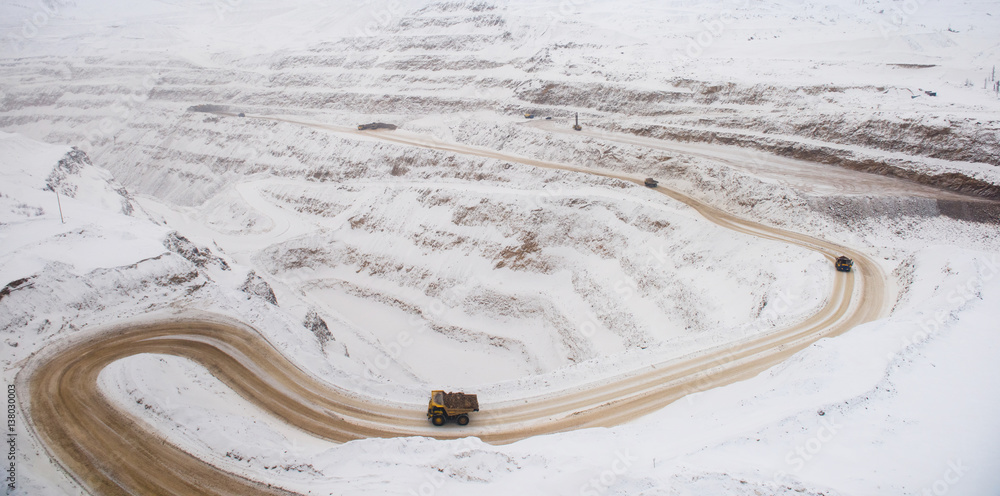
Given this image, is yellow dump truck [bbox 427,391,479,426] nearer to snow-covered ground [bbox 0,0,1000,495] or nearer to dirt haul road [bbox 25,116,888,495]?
dirt haul road [bbox 25,116,888,495]

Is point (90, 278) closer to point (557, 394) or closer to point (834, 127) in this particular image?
point (557, 394)

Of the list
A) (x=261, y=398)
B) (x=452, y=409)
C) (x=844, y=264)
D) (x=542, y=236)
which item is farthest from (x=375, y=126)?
(x=844, y=264)

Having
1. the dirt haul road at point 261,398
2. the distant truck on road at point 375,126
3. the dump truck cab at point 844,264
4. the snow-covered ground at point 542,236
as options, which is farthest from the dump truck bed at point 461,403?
the distant truck on road at point 375,126

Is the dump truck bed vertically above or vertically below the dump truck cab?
below

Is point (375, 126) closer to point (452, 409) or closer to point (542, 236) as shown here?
point (542, 236)

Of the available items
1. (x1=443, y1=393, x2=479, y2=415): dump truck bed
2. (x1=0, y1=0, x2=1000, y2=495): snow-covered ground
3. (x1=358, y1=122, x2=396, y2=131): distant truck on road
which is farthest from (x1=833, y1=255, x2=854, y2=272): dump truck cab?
(x1=358, y1=122, x2=396, y2=131): distant truck on road

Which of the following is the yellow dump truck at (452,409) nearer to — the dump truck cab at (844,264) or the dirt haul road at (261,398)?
the dirt haul road at (261,398)
